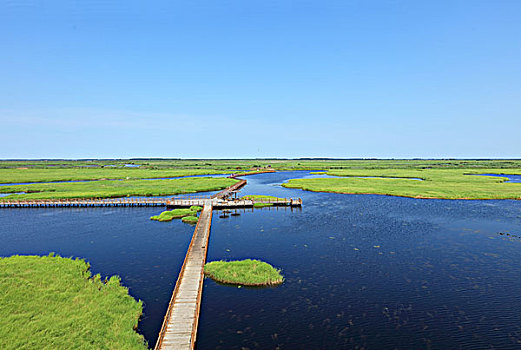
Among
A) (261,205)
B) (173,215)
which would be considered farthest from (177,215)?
(261,205)

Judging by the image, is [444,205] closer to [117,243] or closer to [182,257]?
[182,257]

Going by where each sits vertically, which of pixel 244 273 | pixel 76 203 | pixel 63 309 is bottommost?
pixel 63 309

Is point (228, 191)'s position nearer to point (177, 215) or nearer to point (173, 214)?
point (177, 215)

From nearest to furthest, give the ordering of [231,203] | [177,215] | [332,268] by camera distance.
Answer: [332,268]
[177,215]
[231,203]

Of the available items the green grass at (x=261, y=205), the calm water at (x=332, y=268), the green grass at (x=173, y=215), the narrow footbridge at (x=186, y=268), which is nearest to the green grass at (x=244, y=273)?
the calm water at (x=332, y=268)

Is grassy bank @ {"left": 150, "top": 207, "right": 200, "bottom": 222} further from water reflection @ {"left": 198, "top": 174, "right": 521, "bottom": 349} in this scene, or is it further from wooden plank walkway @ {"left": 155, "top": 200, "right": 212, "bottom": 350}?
wooden plank walkway @ {"left": 155, "top": 200, "right": 212, "bottom": 350}

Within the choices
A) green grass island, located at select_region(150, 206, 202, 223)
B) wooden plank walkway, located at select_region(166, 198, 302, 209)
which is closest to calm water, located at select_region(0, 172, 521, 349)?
green grass island, located at select_region(150, 206, 202, 223)
